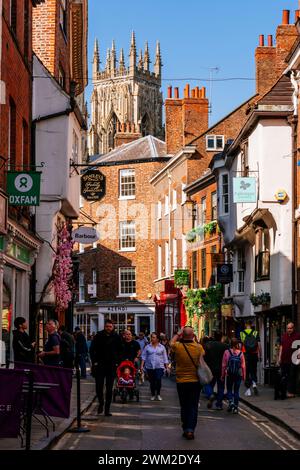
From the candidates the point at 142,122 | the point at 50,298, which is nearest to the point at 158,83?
the point at 142,122

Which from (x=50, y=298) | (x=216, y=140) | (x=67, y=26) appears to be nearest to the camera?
(x=50, y=298)

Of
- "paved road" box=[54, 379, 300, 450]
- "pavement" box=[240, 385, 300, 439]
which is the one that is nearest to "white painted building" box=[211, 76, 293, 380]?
"pavement" box=[240, 385, 300, 439]

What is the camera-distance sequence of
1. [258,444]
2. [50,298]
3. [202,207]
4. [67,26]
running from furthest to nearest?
[202,207]
[67,26]
[50,298]
[258,444]

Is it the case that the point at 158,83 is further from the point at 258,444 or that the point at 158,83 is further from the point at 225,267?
the point at 258,444

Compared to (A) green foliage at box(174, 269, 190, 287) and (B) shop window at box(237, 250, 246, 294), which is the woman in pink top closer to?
(B) shop window at box(237, 250, 246, 294)

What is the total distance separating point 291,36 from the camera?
126ft

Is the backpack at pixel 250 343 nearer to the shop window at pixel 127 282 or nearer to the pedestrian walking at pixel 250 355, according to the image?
the pedestrian walking at pixel 250 355

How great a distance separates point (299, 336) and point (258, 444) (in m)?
10.8

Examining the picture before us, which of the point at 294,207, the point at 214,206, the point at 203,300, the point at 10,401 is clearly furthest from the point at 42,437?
the point at 214,206

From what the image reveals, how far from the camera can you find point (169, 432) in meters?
17.6

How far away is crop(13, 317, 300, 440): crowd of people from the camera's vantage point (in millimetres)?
16859

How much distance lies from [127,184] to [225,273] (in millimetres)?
26578

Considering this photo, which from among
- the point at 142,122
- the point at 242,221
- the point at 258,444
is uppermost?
the point at 142,122

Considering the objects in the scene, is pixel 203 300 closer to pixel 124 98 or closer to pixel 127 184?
pixel 127 184
